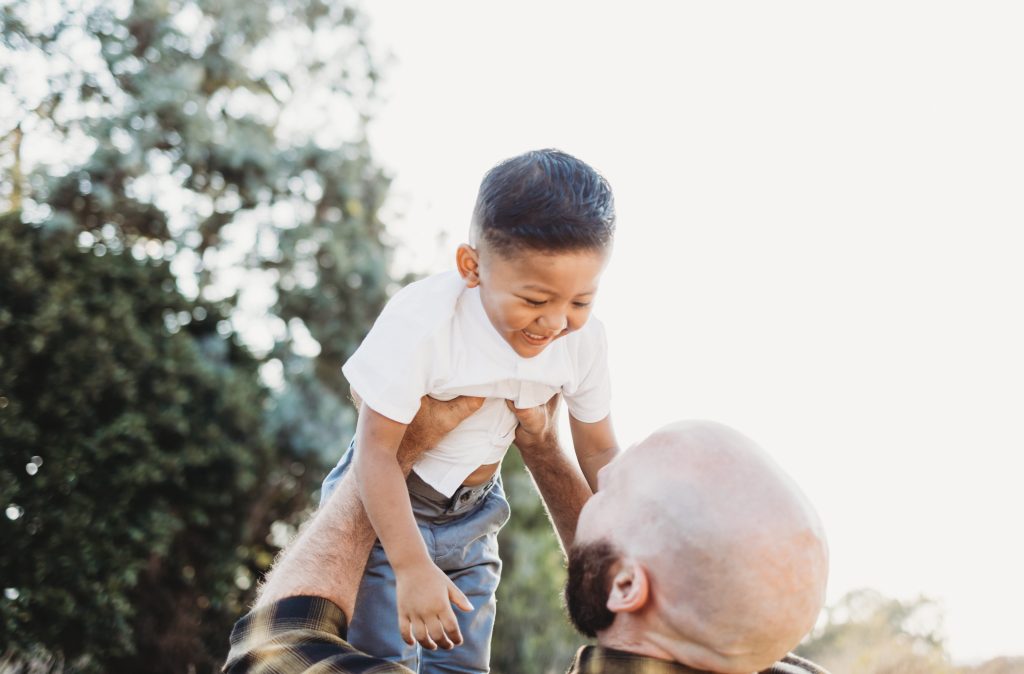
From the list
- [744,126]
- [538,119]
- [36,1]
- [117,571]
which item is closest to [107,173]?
[36,1]

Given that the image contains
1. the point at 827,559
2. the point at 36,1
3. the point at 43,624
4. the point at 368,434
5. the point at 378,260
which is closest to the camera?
the point at 827,559

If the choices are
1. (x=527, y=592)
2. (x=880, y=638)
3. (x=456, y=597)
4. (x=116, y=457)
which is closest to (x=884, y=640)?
(x=880, y=638)

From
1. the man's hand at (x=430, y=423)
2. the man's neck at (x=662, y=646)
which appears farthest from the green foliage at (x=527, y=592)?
the man's neck at (x=662, y=646)

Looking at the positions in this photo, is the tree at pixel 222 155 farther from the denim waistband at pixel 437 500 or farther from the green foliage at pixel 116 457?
the denim waistband at pixel 437 500

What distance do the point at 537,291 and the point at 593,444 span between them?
0.70 metres

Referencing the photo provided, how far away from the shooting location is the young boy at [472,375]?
2238 mm

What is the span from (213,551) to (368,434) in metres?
4.95

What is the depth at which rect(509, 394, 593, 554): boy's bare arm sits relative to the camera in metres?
2.71

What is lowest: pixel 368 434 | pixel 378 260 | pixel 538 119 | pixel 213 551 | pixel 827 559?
pixel 213 551

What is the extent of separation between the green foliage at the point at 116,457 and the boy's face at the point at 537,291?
4.32 meters

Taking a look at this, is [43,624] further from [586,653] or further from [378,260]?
[586,653]

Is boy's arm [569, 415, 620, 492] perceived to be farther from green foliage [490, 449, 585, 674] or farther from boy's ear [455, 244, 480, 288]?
green foliage [490, 449, 585, 674]

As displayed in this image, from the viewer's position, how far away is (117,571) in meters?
5.88

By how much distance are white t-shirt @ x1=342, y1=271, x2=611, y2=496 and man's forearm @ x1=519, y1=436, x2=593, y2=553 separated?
11 cm
